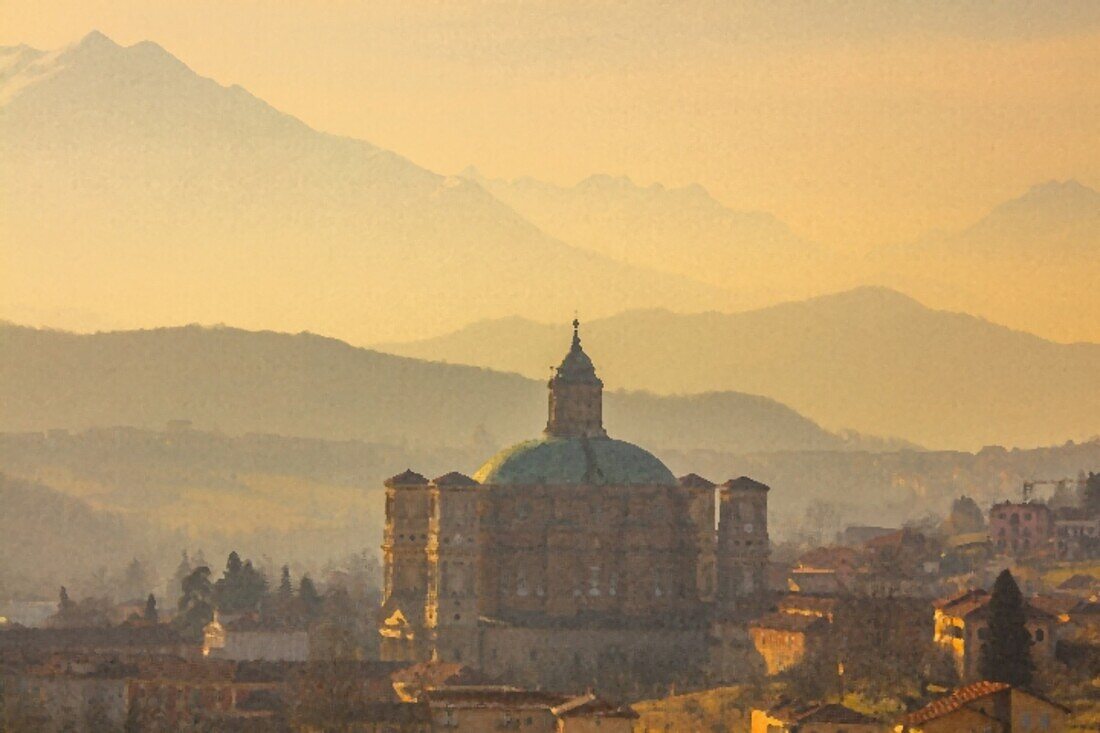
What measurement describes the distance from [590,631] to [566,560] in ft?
14.7

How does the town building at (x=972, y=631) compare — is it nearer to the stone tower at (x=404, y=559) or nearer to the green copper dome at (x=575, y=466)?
the green copper dome at (x=575, y=466)

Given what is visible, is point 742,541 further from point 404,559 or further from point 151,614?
point 151,614

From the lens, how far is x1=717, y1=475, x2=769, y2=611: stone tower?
150875 millimetres

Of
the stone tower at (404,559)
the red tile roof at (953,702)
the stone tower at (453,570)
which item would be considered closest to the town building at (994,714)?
the red tile roof at (953,702)

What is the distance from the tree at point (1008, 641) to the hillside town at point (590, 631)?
0.11m

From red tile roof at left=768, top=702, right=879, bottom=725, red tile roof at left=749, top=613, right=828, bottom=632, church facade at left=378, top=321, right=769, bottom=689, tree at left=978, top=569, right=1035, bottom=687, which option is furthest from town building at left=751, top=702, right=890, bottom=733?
church facade at left=378, top=321, right=769, bottom=689

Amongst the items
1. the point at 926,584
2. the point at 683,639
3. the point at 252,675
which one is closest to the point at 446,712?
the point at 252,675

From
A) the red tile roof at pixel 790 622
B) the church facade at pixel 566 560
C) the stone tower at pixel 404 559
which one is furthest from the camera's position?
the stone tower at pixel 404 559

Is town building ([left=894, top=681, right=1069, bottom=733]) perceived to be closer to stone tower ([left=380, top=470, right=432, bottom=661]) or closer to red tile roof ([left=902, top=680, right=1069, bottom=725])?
red tile roof ([left=902, top=680, right=1069, bottom=725])

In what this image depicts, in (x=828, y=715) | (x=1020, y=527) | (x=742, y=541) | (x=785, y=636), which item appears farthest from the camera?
(x=1020, y=527)

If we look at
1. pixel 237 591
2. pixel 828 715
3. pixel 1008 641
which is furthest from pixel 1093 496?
pixel 828 715

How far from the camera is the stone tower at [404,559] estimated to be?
148000mm

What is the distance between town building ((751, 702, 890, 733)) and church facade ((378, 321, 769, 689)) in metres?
32.3

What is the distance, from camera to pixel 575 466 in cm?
15075
